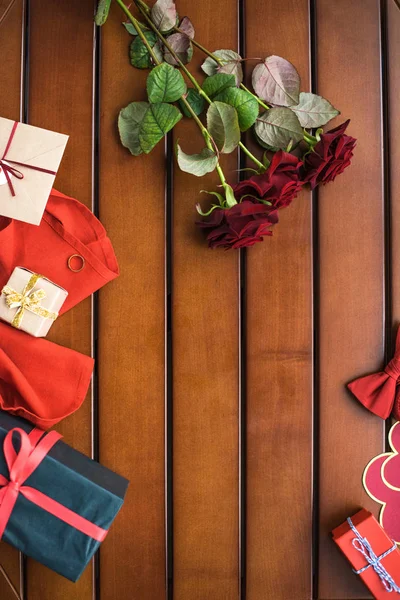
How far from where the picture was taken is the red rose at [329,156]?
833mm

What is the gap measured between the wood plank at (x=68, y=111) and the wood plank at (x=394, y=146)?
567 millimetres

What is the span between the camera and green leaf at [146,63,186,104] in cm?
83

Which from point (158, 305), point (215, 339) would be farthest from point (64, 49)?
point (215, 339)

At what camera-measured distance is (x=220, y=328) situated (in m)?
0.91

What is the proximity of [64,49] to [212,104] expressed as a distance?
325 mm

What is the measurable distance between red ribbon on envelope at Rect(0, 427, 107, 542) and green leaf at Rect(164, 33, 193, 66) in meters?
0.70

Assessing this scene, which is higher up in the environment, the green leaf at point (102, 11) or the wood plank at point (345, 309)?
the green leaf at point (102, 11)

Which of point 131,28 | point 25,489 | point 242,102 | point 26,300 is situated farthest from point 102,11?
point 25,489

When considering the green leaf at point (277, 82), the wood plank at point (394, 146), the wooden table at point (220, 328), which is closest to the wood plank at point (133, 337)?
the wooden table at point (220, 328)

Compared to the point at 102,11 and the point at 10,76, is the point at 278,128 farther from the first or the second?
the point at 10,76

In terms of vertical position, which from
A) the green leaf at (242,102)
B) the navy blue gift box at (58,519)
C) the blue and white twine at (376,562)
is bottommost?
the blue and white twine at (376,562)

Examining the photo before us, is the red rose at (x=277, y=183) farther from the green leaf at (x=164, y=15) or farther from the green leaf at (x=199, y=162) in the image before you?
the green leaf at (x=164, y=15)

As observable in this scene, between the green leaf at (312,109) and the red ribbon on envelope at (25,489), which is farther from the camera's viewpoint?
the green leaf at (312,109)

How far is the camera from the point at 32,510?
794 mm
